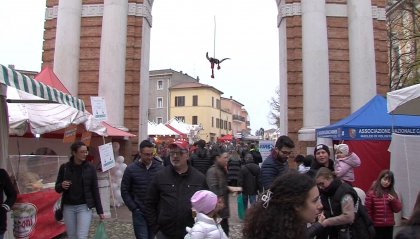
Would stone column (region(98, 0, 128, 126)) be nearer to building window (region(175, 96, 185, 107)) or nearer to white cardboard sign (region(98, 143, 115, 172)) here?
white cardboard sign (region(98, 143, 115, 172))

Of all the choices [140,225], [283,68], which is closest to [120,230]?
[140,225]

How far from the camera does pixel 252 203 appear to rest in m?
5.66

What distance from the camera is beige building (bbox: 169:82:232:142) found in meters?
80.8

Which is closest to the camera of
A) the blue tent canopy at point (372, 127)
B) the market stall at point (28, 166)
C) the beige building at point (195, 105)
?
the market stall at point (28, 166)

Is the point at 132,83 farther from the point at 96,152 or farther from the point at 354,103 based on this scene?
the point at 354,103

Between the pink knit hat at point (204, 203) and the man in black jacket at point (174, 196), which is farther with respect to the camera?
the man in black jacket at point (174, 196)

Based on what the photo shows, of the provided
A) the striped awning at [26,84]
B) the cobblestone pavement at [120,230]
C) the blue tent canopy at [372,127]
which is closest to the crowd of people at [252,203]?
the striped awning at [26,84]

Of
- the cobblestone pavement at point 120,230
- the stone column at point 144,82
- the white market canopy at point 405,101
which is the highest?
the stone column at point 144,82

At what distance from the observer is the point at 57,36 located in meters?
16.4

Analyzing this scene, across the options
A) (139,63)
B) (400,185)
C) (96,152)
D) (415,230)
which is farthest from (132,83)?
(415,230)

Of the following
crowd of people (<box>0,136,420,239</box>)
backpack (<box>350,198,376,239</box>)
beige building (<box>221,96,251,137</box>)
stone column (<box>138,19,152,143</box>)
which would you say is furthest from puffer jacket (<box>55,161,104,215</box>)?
beige building (<box>221,96,251,137</box>)

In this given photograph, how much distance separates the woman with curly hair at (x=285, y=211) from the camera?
88.9 inches

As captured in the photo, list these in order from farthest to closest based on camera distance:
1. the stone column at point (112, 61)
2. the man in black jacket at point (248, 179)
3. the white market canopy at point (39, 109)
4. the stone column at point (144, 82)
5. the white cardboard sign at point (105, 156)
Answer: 1. the stone column at point (144, 82)
2. the stone column at point (112, 61)
3. the white cardboard sign at point (105, 156)
4. the man in black jacket at point (248, 179)
5. the white market canopy at point (39, 109)

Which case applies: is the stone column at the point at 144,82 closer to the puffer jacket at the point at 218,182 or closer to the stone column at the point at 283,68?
the stone column at the point at 283,68
